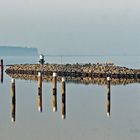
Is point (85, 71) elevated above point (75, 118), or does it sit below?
above

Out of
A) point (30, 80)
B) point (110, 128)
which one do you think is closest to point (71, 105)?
point (110, 128)

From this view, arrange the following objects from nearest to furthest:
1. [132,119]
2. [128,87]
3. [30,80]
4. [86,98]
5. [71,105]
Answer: [132,119] < [71,105] < [86,98] < [128,87] < [30,80]

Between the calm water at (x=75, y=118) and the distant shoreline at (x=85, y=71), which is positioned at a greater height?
the distant shoreline at (x=85, y=71)

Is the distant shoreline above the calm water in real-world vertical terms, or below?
above

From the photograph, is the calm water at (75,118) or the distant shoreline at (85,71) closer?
the calm water at (75,118)

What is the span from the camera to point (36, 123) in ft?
130

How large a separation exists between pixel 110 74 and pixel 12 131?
137 ft

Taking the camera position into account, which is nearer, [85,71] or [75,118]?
[75,118]

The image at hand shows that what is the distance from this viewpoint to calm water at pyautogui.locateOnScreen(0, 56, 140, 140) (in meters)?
35.9

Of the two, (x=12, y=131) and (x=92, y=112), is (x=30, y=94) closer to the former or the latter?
(x=92, y=112)

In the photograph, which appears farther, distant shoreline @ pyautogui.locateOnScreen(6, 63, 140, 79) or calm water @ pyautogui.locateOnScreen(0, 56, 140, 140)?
distant shoreline @ pyautogui.locateOnScreen(6, 63, 140, 79)

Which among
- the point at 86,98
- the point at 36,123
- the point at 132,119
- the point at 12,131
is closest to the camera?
the point at 12,131

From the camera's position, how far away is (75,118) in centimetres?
4194

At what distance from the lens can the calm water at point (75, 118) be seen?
35.9 meters
